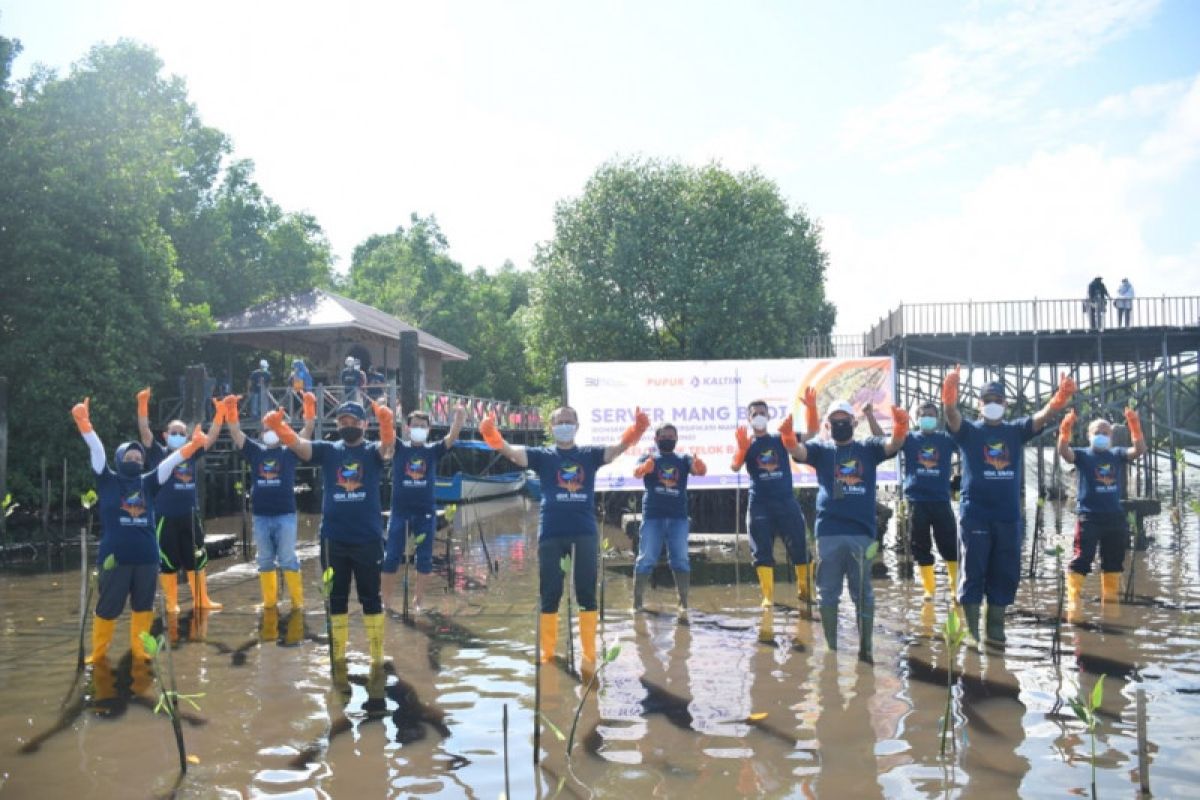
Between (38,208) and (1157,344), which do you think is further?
(1157,344)

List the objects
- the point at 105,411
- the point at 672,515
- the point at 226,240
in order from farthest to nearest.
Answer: the point at 226,240 < the point at 105,411 < the point at 672,515

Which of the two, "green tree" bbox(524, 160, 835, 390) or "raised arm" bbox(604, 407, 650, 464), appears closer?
"raised arm" bbox(604, 407, 650, 464)

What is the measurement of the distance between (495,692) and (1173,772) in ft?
14.5

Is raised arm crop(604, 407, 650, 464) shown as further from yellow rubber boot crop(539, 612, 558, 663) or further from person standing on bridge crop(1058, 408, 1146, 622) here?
person standing on bridge crop(1058, 408, 1146, 622)

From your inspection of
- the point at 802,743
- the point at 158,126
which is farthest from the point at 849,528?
the point at 158,126

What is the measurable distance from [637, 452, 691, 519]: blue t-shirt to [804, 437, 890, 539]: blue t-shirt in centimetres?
172

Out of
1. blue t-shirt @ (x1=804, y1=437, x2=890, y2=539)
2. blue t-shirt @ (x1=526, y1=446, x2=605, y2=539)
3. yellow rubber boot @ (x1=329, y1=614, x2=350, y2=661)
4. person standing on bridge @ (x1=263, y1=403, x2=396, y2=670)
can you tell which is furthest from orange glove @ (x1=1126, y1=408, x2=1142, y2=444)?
yellow rubber boot @ (x1=329, y1=614, x2=350, y2=661)

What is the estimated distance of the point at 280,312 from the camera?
101ft

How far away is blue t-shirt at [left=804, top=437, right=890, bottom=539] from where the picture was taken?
8156 mm

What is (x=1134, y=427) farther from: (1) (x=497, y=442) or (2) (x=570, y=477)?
(1) (x=497, y=442)

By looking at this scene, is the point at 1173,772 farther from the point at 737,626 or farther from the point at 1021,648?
the point at 737,626

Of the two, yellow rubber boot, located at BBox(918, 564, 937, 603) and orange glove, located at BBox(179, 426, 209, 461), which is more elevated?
orange glove, located at BBox(179, 426, 209, 461)

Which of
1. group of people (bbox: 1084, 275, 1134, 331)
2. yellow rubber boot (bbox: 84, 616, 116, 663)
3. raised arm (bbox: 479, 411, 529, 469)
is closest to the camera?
raised arm (bbox: 479, 411, 529, 469)

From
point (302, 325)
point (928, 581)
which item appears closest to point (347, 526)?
point (928, 581)
